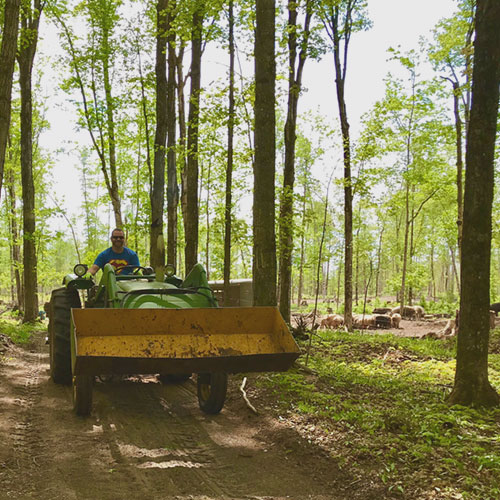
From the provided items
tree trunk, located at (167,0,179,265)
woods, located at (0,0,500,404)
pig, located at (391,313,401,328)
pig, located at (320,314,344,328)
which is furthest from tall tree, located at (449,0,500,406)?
pig, located at (391,313,401,328)

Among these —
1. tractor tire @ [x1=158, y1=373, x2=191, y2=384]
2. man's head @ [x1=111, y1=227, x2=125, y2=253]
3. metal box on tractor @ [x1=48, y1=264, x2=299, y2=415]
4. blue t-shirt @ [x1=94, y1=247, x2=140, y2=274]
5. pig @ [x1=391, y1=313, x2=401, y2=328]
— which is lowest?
pig @ [x1=391, y1=313, x2=401, y2=328]

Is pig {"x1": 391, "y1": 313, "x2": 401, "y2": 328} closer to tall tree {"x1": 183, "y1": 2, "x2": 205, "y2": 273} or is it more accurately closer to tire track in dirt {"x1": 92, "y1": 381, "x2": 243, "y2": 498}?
tall tree {"x1": 183, "y1": 2, "x2": 205, "y2": 273}

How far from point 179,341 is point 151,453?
113 centimetres

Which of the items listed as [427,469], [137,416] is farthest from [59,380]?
[427,469]

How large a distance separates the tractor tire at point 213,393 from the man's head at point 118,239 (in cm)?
309

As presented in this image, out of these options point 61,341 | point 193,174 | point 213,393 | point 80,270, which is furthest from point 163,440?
point 193,174

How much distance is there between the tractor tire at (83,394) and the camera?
523 cm

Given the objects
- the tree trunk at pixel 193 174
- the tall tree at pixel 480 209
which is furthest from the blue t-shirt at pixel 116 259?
the tall tree at pixel 480 209

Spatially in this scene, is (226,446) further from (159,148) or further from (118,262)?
(159,148)

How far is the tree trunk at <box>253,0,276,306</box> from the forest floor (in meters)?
1.53

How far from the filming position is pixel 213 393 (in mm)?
5648

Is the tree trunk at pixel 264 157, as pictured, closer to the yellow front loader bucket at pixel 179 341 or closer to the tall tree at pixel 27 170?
the yellow front loader bucket at pixel 179 341

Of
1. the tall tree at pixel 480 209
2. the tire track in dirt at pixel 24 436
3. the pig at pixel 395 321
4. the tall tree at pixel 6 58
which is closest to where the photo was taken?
the tire track in dirt at pixel 24 436

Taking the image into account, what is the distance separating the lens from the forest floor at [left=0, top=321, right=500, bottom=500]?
3762 mm
